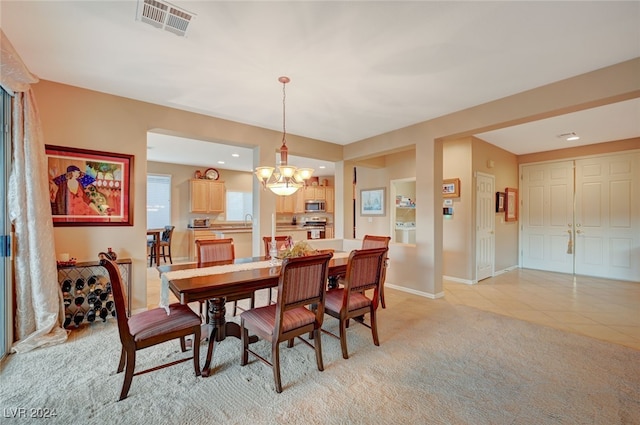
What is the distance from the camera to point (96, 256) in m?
3.17

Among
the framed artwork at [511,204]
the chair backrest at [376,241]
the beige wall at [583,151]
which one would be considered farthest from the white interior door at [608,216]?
the chair backrest at [376,241]

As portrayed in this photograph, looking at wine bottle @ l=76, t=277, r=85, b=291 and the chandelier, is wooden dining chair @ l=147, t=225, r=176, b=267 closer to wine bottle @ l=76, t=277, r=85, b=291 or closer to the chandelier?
wine bottle @ l=76, t=277, r=85, b=291

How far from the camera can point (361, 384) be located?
80.7 inches

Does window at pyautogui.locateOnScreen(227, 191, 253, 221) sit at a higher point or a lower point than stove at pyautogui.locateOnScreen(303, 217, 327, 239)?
higher

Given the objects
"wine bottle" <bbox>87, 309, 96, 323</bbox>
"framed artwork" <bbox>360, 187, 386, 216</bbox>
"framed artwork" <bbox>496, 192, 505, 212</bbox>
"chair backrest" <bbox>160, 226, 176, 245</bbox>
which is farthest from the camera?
"chair backrest" <bbox>160, 226, 176, 245</bbox>

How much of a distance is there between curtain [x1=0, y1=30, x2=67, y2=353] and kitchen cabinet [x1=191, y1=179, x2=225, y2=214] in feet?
16.1

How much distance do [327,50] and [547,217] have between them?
616cm

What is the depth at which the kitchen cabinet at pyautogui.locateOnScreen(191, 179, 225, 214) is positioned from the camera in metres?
7.54

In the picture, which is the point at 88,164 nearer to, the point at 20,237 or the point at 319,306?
the point at 20,237

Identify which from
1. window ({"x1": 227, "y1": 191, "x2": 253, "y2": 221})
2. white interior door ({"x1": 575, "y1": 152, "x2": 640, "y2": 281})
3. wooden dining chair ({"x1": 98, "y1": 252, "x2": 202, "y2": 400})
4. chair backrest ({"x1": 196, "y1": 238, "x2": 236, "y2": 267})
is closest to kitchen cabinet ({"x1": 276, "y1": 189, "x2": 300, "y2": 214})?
window ({"x1": 227, "y1": 191, "x2": 253, "y2": 221})

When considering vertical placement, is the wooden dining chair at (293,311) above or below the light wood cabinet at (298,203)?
below

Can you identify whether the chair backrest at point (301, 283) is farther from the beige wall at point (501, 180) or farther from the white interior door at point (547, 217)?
the white interior door at point (547, 217)

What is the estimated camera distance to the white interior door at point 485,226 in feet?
16.8

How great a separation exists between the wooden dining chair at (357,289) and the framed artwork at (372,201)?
356 cm
